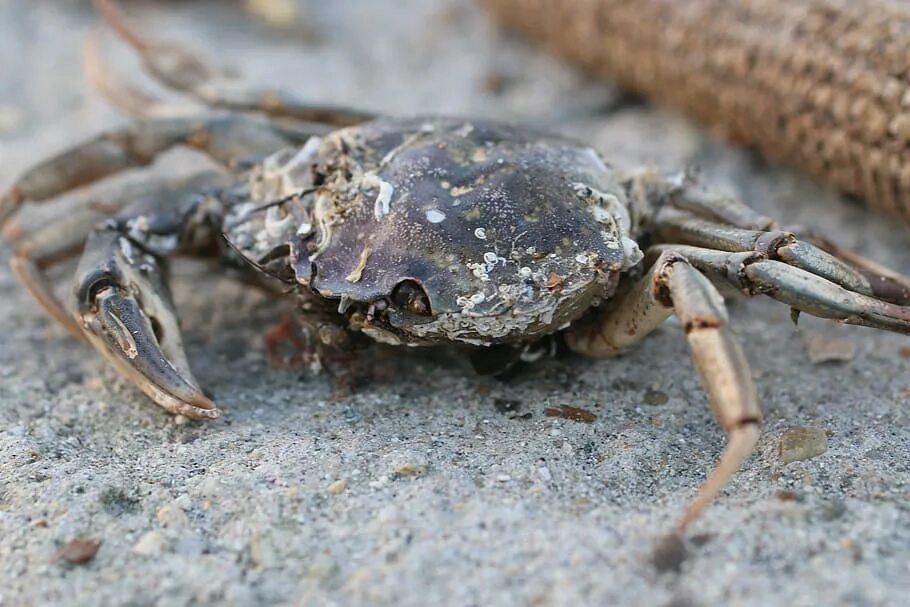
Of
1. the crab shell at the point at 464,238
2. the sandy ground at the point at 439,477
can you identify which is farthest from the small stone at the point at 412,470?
the crab shell at the point at 464,238

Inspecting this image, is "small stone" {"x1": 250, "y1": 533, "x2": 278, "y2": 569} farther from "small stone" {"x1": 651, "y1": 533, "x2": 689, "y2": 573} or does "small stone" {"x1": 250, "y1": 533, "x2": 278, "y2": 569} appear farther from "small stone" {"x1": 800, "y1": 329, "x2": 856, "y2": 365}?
"small stone" {"x1": 800, "y1": 329, "x2": 856, "y2": 365}

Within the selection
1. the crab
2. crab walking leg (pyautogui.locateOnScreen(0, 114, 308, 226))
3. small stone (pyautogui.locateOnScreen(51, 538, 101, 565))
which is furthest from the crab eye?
crab walking leg (pyautogui.locateOnScreen(0, 114, 308, 226))

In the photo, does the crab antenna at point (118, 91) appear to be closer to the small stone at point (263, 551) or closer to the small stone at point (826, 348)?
the small stone at point (263, 551)

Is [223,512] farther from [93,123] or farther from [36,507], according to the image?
[93,123]

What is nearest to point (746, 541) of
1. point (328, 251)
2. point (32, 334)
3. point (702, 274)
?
point (702, 274)

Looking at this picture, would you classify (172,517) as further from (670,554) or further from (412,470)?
(670,554)

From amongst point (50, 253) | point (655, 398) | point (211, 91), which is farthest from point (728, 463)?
point (211, 91)
